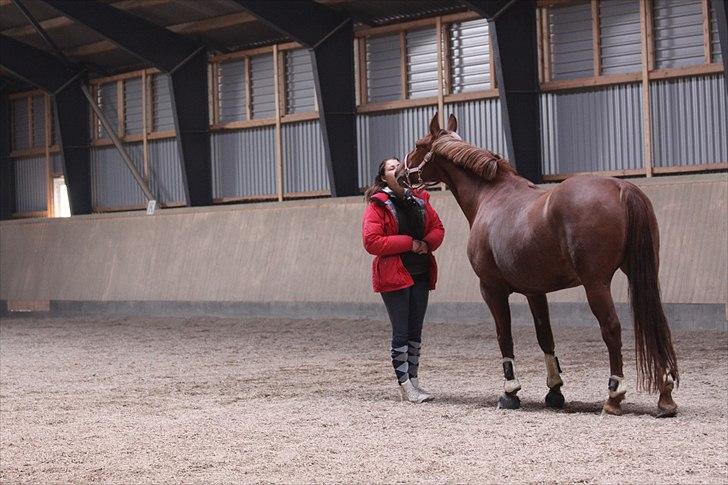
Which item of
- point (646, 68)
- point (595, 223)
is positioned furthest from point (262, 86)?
point (595, 223)

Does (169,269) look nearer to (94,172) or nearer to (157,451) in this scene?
(94,172)

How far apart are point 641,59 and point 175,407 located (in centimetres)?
1076

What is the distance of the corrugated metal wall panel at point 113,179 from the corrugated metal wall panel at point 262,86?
12.3 feet

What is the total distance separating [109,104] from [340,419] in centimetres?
1958

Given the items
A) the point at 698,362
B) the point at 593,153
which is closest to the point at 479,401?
the point at 698,362

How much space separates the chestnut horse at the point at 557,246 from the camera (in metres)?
7.46

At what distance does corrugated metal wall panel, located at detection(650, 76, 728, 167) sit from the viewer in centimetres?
1627

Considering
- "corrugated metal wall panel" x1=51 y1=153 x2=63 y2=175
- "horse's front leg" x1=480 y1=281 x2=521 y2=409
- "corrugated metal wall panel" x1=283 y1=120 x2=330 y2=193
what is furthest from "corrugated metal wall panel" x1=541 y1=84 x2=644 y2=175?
"corrugated metal wall panel" x1=51 y1=153 x2=63 y2=175

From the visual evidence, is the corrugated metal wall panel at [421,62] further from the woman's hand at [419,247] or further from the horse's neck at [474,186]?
the woman's hand at [419,247]

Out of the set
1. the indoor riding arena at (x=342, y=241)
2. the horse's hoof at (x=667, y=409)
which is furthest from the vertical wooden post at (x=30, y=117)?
the horse's hoof at (x=667, y=409)

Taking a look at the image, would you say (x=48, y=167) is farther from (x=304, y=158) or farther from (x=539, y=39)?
(x=539, y=39)

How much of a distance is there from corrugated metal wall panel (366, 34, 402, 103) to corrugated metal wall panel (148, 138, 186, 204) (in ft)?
17.4

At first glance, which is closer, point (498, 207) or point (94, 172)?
point (498, 207)

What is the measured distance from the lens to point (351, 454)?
21.6 feet
